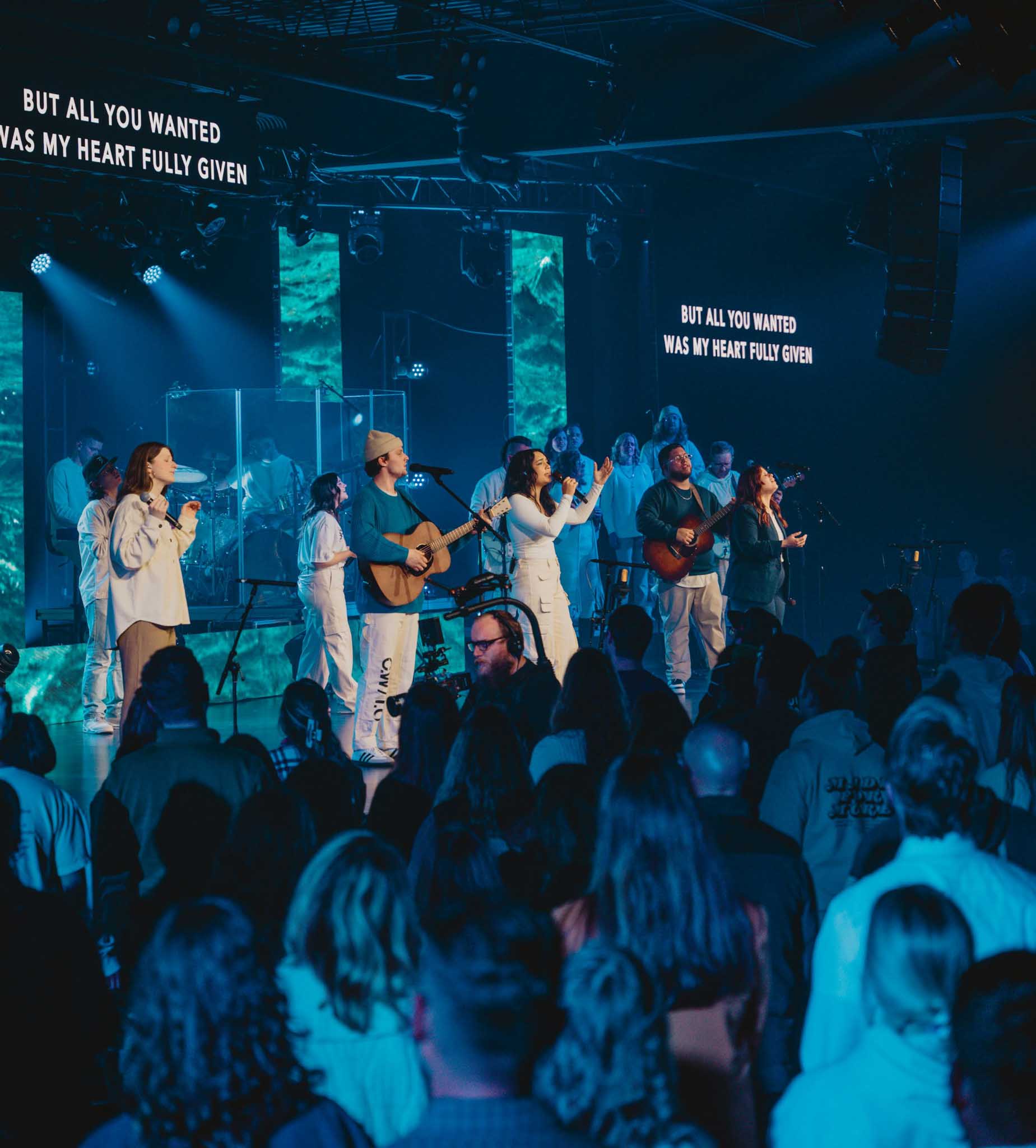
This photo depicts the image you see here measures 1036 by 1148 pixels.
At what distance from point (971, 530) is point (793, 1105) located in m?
15.9

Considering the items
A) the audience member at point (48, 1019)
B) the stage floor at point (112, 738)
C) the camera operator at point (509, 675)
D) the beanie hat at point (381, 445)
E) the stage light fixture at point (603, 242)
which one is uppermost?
the stage light fixture at point (603, 242)

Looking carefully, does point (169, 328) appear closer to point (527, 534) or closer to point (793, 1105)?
point (527, 534)

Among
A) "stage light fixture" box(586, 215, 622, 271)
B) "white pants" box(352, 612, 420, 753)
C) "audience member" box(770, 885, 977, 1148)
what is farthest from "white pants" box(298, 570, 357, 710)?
"audience member" box(770, 885, 977, 1148)

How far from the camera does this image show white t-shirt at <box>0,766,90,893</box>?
3.80 metres

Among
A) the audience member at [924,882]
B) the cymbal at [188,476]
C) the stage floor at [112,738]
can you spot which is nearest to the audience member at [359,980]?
the audience member at [924,882]

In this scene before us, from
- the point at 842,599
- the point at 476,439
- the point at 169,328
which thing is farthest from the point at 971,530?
the point at 169,328

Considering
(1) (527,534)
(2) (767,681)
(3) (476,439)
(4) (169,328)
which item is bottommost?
(2) (767,681)

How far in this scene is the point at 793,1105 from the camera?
2254 mm

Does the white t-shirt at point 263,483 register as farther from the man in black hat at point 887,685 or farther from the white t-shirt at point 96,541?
the man in black hat at point 887,685

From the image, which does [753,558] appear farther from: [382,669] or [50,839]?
[50,839]

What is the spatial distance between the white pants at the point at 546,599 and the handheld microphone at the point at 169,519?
204 centimetres

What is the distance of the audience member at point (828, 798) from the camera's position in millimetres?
4023

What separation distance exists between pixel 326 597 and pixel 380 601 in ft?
4.76

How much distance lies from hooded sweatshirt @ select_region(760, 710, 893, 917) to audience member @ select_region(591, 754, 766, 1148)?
4.48 feet
